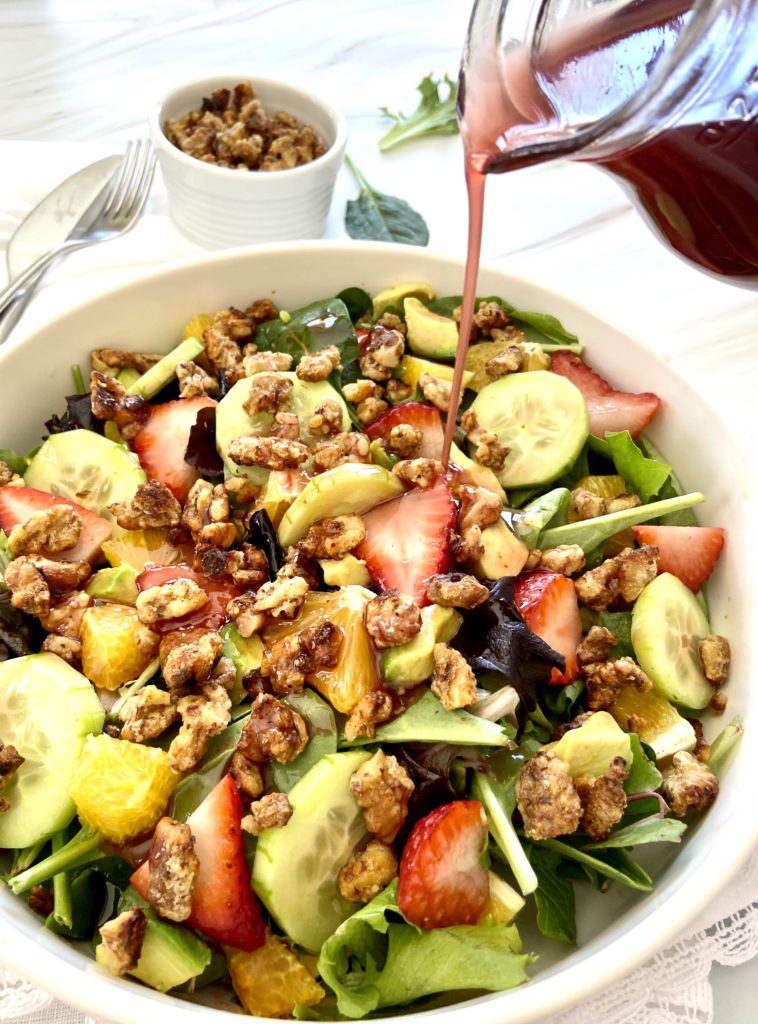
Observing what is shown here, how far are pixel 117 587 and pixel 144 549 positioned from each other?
13 centimetres

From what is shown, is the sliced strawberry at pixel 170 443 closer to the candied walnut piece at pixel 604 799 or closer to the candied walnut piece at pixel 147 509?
the candied walnut piece at pixel 147 509

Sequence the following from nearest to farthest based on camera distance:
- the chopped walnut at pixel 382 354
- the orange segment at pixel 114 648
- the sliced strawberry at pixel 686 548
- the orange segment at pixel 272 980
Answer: the orange segment at pixel 272 980 → the orange segment at pixel 114 648 → the sliced strawberry at pixel 686 548 → the chopped walnut at pixel 382 354

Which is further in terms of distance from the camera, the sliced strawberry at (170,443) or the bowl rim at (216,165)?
the bowl rim at (216,165)

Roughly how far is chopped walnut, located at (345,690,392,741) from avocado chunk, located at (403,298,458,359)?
899mm

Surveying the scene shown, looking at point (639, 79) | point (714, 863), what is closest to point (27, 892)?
point (714, 863)

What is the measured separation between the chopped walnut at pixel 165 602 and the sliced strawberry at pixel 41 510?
0.21m

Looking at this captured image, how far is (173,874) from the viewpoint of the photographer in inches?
54.0

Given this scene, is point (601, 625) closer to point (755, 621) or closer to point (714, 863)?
point (755, 621)

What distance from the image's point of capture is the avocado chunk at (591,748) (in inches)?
60.1

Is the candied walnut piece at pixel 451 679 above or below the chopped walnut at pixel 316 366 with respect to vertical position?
below

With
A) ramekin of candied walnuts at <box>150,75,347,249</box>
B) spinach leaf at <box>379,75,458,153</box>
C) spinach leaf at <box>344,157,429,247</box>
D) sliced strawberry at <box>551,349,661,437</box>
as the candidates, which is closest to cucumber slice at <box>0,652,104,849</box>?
sliced strawberry at <box>551,349,661,437</box>

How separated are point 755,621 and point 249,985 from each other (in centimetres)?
104

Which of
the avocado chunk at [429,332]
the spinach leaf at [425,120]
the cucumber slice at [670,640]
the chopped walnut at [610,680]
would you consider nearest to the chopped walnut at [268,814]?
the chopped walnut at [610,680]

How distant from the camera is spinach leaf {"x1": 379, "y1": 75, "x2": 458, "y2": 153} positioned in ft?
10.2
